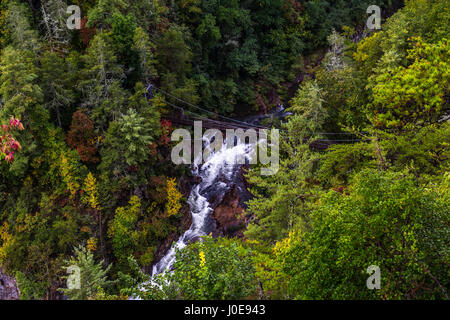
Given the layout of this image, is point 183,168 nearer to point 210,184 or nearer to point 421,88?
point 210,184

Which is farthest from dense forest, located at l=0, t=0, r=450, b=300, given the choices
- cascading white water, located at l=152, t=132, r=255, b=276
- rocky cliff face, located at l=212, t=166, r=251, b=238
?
rocky cliff face, located at l=212, t=166, r=251, b=238

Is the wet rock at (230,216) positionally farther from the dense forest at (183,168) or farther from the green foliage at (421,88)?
the green foliage at (421,88)

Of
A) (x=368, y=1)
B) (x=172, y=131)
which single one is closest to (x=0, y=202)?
(x=172, y=131)

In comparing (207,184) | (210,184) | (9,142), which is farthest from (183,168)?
(9,142)

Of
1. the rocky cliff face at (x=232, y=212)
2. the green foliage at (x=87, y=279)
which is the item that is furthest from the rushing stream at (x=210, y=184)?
the green foliage at (x=87, y=279)

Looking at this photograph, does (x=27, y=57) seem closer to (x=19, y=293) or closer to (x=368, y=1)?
(x=19, y=293)

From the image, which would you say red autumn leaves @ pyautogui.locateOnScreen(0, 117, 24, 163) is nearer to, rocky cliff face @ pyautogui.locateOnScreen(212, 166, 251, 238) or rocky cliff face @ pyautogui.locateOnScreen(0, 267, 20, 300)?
rocky cliff face @ pyautogui.locateOnScreen(0, 267, 20, 300)
